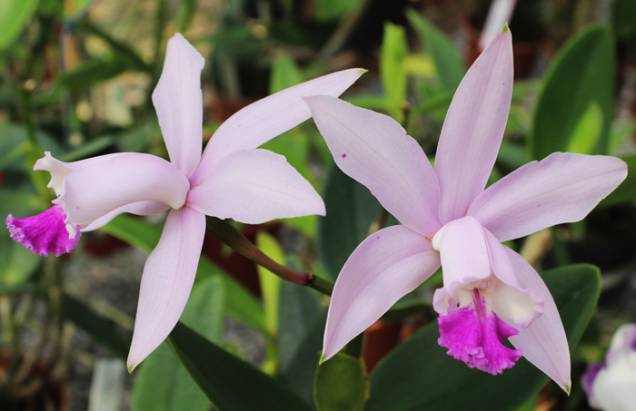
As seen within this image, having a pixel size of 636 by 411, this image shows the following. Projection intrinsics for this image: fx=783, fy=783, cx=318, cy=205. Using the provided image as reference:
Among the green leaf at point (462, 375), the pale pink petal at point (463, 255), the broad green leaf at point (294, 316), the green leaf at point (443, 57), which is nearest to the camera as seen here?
the pale pink petal at point (463, 255)

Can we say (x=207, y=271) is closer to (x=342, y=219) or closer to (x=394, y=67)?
(x=342, y=219)

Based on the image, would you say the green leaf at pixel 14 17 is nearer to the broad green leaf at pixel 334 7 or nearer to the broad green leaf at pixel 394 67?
the broad green leaf at pixel 394 67

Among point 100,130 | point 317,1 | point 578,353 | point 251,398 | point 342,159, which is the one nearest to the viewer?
point 342,159

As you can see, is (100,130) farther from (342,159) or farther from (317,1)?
(342,159)

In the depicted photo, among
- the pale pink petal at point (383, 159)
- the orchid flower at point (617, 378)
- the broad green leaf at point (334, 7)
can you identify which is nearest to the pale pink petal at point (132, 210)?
the pale pink petal at point (383, 159)

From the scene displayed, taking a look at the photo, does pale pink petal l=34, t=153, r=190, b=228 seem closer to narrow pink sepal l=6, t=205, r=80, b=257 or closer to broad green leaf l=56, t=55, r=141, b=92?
narrow pink sepal l=6, t=205, r=80, b=257

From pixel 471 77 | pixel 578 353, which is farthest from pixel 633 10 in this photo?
pixel 471 77

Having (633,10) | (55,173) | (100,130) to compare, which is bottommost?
(100,130)
